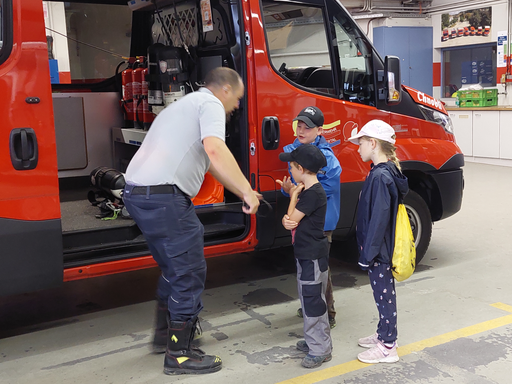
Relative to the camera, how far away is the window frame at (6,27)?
2.97m

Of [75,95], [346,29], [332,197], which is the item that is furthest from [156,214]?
[75,95]

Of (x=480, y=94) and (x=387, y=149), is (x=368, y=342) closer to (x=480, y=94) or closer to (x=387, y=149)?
(x=387, y=149)

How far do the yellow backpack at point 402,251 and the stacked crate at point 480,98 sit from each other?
9328mm

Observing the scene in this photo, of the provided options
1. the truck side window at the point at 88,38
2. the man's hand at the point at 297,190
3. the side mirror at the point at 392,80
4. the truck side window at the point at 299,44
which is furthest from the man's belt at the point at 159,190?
the truck side window at the point at 88,38

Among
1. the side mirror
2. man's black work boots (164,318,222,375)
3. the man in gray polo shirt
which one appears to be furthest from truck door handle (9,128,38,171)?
the side mirror

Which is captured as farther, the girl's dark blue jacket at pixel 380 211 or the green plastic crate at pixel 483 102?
the green plastic crate at pixel 483 102

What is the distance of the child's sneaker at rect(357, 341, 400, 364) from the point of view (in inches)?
126

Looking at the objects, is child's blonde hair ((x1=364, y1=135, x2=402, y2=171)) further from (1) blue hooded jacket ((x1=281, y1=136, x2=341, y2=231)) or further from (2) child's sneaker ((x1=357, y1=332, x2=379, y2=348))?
(2) child's sneaker ((x1=357, y1=332, x2=379, y2=348))

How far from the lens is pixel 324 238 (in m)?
3.17

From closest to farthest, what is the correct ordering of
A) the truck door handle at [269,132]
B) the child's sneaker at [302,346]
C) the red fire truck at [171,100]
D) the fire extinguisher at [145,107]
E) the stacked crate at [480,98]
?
the red fire truck at [171,100] < the child's sneaker at [302,346] < the truck door handle at [269,132] < the fire extinguisher at [145,107] < the stacked crate at [480,98]

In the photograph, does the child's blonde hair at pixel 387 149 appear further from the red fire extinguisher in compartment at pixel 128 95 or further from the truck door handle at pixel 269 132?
the red fire extinguisher in compartment at pixel 128 95

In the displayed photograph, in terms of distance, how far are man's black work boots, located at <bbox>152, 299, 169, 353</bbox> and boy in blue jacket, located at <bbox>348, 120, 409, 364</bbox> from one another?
1.15m

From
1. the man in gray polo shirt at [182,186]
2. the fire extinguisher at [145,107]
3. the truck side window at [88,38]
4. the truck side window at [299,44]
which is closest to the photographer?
the man in gray polo shirt at [182,186]

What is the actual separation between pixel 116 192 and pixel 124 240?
23.8 inches
